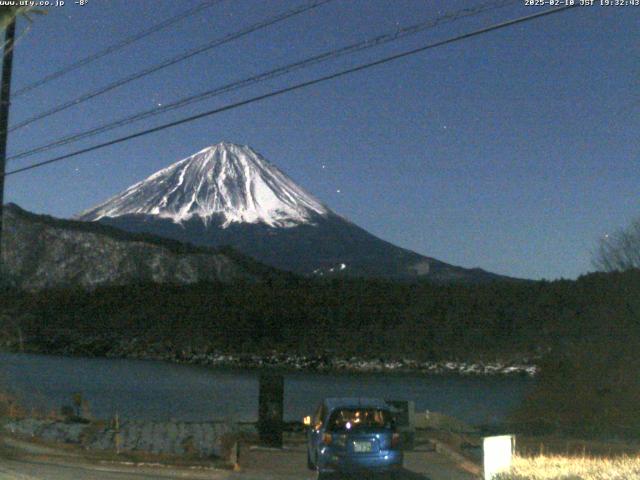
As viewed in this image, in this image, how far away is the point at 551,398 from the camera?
3152cm

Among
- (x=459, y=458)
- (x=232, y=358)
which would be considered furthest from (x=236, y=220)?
(x=459, y=458)

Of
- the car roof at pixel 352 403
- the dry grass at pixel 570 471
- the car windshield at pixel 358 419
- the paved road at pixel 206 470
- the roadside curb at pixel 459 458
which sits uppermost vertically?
the car roof at pixel 352 403

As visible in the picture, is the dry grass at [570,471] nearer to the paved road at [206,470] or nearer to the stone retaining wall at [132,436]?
the paved road at [206,470]

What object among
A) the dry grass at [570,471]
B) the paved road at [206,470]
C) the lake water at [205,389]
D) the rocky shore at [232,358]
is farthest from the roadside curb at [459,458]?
the rocky shore at [232,358]

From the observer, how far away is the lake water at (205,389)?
35281mm

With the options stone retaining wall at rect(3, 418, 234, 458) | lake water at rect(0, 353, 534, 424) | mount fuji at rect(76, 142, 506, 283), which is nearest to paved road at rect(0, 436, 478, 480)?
stone retaining wall at rect(3, 418, 234, 458)

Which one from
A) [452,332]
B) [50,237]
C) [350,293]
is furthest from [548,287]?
[50,237]

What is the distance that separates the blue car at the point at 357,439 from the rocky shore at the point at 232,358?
45401mm

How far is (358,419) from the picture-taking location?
14797 mm

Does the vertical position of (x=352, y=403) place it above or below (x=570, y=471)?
above

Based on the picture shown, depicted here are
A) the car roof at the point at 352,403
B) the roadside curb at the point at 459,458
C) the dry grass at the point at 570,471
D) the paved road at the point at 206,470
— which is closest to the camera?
the dry grass at the point at 570,471

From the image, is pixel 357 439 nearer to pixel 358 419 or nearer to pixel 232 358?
pixel 358 419

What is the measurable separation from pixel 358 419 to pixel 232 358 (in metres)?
53.1

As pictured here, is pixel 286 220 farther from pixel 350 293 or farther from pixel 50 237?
pixel 350 293
